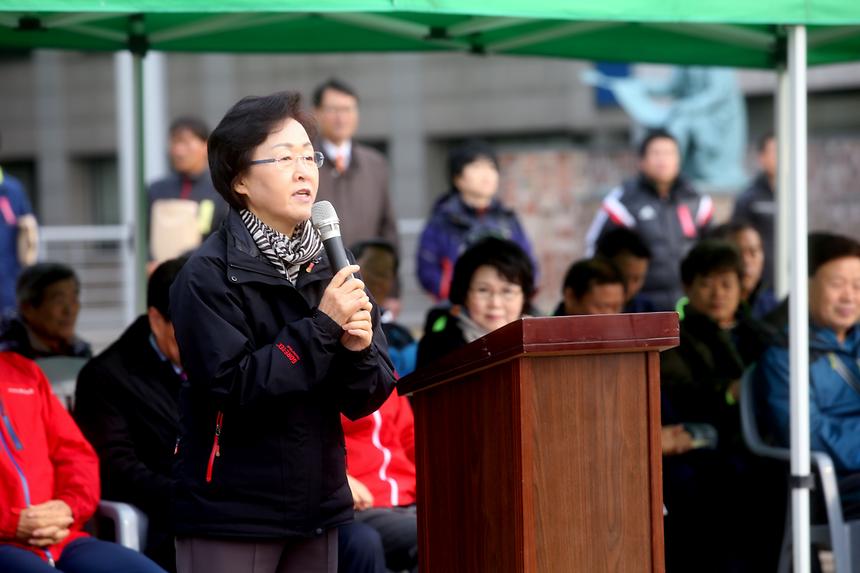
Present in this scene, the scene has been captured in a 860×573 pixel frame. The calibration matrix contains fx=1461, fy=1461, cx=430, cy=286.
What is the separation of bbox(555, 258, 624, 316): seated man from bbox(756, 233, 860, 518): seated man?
2.31ft

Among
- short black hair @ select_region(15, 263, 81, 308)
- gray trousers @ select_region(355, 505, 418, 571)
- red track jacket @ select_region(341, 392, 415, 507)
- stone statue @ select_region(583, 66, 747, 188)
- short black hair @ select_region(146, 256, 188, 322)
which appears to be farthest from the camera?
stone statue @ select_region(583, 66, 747, 188)

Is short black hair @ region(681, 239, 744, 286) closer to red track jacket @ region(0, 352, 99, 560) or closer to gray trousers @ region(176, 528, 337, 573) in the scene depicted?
red track jacket @ region(0, 352, 99, 560)

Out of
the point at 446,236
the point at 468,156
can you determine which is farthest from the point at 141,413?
the point at 468,156

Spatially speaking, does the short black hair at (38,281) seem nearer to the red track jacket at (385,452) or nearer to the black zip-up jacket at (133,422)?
the black zip-up jacket at (133,422)

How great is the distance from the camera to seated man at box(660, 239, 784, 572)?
575 cm

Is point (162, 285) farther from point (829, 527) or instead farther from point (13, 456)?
point (829, 527)

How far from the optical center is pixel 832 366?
5.55 meters

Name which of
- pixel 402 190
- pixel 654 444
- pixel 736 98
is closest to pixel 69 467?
pixel 654 444

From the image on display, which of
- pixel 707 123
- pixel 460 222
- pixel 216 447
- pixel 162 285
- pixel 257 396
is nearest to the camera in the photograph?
pixel 257 396

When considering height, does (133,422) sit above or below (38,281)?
below

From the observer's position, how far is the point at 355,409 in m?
3.45

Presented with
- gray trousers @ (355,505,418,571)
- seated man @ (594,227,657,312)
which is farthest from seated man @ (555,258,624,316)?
gray trousers @ (355,505,418,571)

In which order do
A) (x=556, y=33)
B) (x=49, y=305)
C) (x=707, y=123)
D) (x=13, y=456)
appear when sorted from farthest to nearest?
(x=707, y=123), (x=556, y=33), (x=49, y=305), (x=13, y=456)

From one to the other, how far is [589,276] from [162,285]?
1.99 meters
